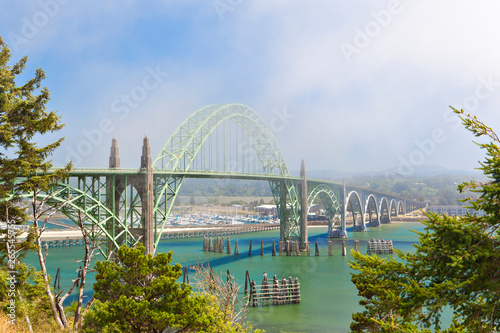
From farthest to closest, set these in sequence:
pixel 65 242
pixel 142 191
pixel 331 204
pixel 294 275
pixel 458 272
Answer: pixel 331 204 < pixel 65 242 < pixel 294 275 < pixel 142 191 < pixel 458 272

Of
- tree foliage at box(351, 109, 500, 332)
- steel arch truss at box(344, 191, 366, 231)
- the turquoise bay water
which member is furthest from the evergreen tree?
steel arch truss at box(344, 191, 366, 231)

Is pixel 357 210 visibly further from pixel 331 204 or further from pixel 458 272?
pixel 458 272

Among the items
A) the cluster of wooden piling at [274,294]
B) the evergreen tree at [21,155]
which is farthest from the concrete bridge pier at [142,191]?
the evergreen tree at [21,155]

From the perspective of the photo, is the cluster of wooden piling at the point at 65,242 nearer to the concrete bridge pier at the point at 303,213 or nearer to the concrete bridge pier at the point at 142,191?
the concrete bridge pier at the point at 303,213

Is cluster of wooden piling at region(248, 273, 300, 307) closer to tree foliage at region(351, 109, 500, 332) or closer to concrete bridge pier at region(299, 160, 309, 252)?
tree foliage at region(351, 109, 500, 332)

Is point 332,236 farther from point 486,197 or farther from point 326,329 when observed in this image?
point 486,197

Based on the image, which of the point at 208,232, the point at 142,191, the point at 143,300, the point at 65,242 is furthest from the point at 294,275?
the point at 208,232

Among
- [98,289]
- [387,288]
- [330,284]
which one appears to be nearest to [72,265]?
[330,284]
